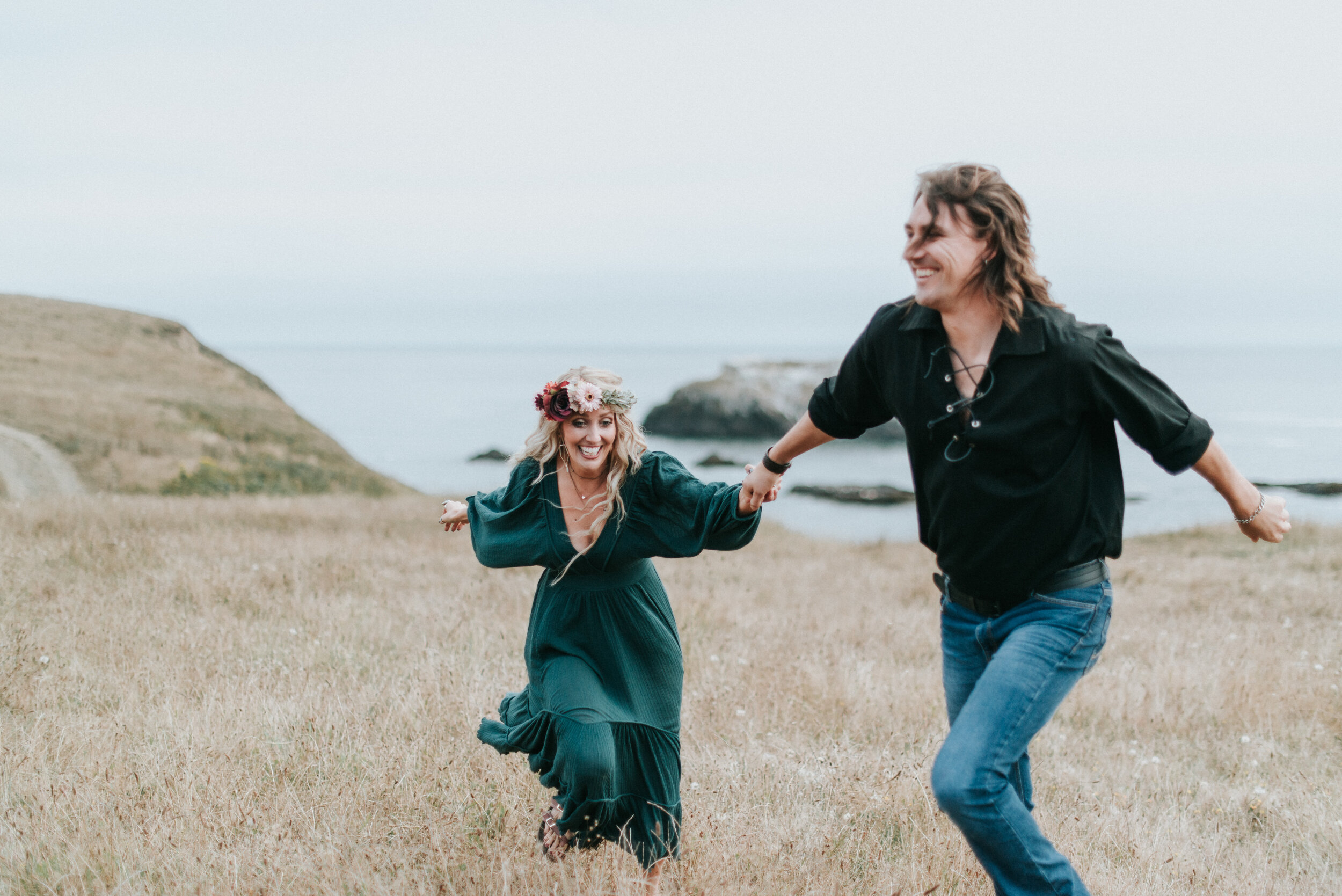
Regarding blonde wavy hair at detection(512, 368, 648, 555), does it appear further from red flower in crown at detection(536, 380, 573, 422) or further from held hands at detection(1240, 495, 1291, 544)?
held hands at detection(1240, 495, 1291, 544)

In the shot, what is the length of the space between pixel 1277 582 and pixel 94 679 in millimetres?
13226

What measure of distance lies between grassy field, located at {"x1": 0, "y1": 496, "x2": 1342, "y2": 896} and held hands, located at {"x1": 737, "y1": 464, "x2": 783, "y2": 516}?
4.47 ft

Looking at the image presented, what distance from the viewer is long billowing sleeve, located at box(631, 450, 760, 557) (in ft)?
12.8

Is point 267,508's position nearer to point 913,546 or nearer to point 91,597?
point 91,597

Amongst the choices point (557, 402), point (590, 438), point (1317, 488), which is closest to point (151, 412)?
point (557, 402)

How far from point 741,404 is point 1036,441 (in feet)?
204

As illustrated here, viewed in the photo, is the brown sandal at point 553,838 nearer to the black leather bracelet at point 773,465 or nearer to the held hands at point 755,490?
the held hands at point 755,490

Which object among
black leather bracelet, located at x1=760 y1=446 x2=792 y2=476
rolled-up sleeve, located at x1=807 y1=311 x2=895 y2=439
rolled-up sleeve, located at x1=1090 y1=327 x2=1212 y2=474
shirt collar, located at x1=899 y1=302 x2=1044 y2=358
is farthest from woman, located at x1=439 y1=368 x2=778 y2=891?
rolled-up sleeve, located at x1=1090 y1=327 x2=1212 y2=474

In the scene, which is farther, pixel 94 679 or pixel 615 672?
pixel 94 679

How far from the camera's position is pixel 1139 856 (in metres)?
4.28

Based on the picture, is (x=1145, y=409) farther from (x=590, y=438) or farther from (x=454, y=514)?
(x=454, y=514)

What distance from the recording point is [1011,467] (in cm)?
308

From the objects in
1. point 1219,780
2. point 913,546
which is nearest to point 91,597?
point 1219,780

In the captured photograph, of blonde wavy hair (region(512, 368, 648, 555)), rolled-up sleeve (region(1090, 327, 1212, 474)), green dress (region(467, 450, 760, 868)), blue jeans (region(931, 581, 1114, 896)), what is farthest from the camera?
blonde wavy hair (region(512, 368, 648, 555))
